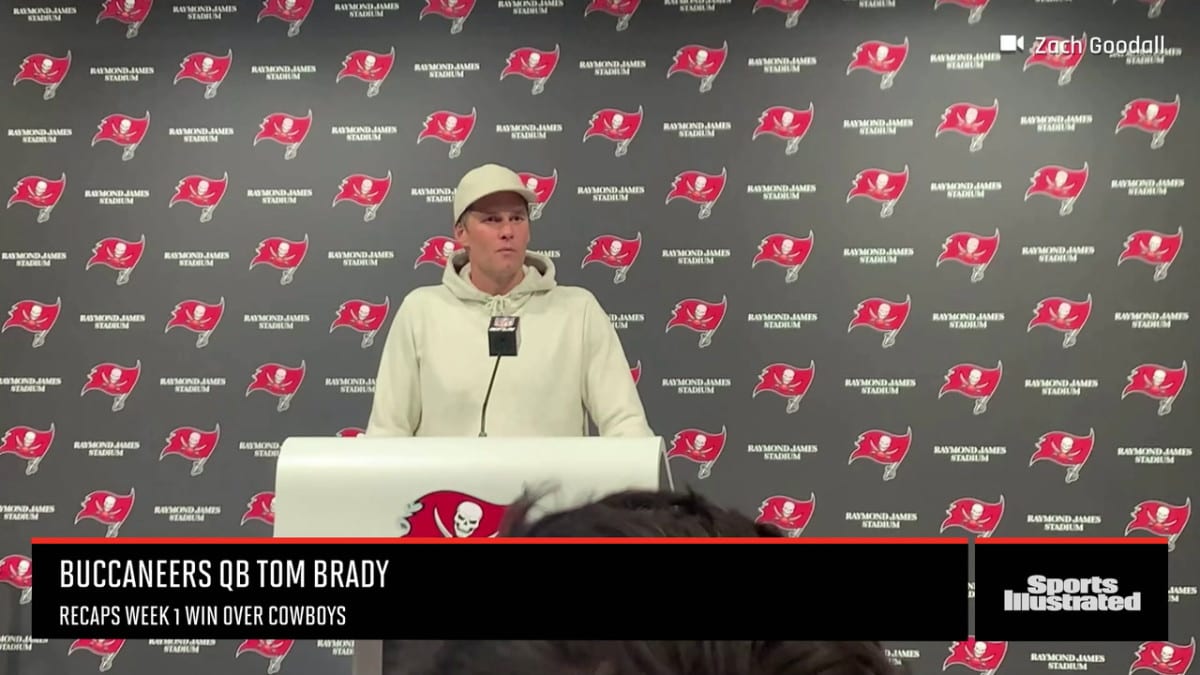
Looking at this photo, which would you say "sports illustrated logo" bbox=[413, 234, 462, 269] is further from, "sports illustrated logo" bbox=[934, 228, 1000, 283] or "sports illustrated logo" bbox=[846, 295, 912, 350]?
"sports illustrated logo" bbox=[934, 228, 1000, 283]

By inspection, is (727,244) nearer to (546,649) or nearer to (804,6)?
(804,6)

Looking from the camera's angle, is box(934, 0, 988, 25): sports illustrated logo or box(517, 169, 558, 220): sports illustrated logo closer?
box(934, 0, 988, 25): sports illustrated logo

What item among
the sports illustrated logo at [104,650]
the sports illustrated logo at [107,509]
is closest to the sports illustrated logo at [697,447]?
the sports illustrated logo at [107,509]

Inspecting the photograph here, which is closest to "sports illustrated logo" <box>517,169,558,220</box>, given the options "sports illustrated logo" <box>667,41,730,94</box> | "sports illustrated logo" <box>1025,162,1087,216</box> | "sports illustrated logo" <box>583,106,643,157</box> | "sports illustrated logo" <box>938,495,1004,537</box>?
"sports illustrated logo" <box>583,106,643,157</box>

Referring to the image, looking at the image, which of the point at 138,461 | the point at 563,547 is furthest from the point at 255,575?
the point at 138,461

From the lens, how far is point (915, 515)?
3.53m

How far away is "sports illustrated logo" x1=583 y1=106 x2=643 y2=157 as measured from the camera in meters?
3.66

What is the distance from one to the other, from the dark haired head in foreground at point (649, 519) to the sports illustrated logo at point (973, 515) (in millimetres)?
3199

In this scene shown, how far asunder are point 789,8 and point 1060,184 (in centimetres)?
119

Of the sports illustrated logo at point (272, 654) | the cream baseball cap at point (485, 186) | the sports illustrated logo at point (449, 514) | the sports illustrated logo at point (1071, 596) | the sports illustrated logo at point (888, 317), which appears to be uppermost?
the cream baseball cap at point (485, 186)

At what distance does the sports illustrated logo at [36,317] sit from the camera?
3770mm

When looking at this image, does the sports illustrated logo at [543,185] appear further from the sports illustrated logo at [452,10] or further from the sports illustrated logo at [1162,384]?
the sports illustrated logo at [1162,384]

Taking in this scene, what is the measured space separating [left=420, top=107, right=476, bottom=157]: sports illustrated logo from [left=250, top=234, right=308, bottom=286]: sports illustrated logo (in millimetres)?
623

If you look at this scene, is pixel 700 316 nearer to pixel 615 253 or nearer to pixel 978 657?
pixel 615 253
